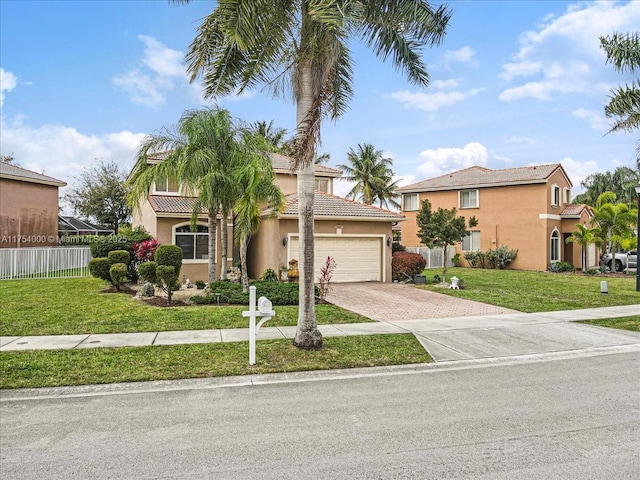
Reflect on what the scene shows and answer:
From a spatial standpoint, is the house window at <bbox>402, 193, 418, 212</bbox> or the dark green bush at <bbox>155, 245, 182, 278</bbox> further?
the house window at <bbox>402, 193, 418, 212</bbox>

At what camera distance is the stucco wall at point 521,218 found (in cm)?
2862

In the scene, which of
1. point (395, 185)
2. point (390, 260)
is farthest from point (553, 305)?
point (395, 185)

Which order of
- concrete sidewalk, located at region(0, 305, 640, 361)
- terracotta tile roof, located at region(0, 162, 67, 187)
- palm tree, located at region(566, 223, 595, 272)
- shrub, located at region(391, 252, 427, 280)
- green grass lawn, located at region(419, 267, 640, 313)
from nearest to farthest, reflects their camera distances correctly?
concrete sidewalk, located at region(0, 305, 640, 361) < green grass lawn, located at region(419, 267, 640, 313) < shrub, located at region(391, 252, 427, 280) < terracotta tile roof, located at region(0, 162, 67, 187) < palm tree, located at region(566, 223, 595, 272)

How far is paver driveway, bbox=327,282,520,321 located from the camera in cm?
1265

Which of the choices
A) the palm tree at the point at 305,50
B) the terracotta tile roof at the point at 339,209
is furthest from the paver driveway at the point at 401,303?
the palm tree at the point at 305,50

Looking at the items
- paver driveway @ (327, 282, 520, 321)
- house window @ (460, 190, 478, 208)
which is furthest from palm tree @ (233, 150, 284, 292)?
house window @ (460, 190, 478, 208)

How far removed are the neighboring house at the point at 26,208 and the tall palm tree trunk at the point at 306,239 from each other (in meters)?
22.2

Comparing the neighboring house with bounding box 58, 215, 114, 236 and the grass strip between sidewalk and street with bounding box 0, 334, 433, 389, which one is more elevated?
the neighboring house with bounding box 58, 215, 114, 236

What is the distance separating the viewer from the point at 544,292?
58.6ft

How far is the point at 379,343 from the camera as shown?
902 centimetres

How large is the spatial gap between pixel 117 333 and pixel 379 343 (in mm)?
5603

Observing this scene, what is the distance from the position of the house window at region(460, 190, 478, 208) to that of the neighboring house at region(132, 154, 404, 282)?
44.0 feet

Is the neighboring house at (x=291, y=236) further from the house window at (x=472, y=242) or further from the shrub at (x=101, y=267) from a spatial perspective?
the house window at (x=472, y=242)

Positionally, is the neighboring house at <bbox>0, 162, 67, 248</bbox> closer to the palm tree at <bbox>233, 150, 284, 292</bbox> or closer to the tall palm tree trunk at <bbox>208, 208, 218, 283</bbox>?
the tall palm tree trunk at <bbox>208, 208, 218, 283</bbox>
